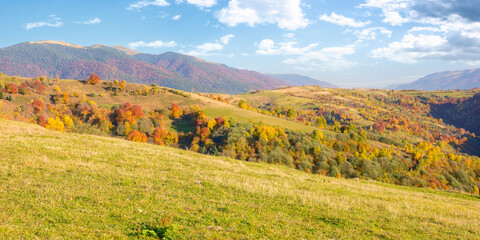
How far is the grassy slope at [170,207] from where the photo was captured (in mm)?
8961

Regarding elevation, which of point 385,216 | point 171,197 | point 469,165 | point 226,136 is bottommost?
point 469,165

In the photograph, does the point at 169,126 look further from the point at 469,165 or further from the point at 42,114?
the point at 469,165

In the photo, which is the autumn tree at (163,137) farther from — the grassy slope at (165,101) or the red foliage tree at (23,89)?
the red foliage tree at (23,89)

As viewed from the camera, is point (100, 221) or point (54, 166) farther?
point (54, 166)

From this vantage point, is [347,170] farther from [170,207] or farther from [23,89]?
[23,89]

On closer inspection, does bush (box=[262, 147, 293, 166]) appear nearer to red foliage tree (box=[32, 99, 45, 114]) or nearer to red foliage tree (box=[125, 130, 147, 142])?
red foliage tree (box=[125, 130, 147, 142])

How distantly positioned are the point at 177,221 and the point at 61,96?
6664 inches

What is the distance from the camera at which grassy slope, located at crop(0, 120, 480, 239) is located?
29.4ft

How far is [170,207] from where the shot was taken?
11.1 m

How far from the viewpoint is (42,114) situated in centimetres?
12094

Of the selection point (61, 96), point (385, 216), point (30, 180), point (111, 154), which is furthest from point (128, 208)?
point (61, 96)

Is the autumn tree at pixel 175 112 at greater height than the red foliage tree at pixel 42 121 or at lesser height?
greater

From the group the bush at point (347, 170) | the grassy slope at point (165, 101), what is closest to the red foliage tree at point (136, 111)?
the grassy slope at point (165, 101)

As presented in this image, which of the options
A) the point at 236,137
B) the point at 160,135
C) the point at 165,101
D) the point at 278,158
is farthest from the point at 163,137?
the point at 278,158
